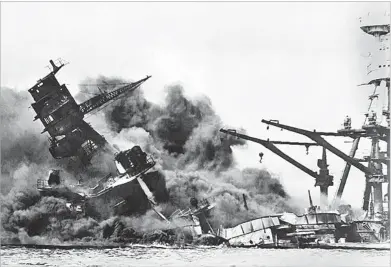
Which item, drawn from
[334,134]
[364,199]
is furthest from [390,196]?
[334,134]

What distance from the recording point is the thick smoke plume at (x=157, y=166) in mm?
5625

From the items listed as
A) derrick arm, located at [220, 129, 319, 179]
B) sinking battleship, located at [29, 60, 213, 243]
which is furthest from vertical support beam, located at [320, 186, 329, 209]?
sinking battleship, located at [29, 60, 213, 243]

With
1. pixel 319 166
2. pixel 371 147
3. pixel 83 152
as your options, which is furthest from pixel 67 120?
pixel 371 147

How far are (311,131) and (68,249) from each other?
2.71 metres

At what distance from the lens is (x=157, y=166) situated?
5.68 meters

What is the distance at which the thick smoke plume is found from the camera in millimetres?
5625

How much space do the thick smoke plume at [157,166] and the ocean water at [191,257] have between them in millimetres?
164

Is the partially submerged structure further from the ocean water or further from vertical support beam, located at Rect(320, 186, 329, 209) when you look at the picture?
vertical support beam, located at Rect(320, 186, 329, 209)

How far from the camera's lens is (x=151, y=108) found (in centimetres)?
574

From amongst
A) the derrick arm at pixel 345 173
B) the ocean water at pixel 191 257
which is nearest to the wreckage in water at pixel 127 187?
the ocean water at pixel 191 257

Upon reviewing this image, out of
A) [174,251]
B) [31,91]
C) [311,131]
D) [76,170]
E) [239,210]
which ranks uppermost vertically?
[31,91]

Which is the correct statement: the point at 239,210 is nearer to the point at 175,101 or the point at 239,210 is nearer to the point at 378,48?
the point at 175,101

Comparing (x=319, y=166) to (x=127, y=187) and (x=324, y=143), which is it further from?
(x=127, y=187)

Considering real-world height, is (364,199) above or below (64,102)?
below
